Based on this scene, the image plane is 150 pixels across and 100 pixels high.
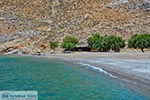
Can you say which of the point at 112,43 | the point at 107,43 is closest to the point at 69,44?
the point at 107,43

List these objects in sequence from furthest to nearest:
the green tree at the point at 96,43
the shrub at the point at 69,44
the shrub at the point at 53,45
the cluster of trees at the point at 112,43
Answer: the shrub at the point at 53,45 < the shrub at the point at 69,44 < the green tree at the point at 96,43 < the cluster of trees at the point at 112,43

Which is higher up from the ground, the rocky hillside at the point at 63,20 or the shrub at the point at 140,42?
the rocky hillside at the point at 63,20

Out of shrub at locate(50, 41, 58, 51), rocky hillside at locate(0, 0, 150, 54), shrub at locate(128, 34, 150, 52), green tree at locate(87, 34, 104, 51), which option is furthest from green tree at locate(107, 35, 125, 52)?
shrub at locate(50, 41, 58, 51)

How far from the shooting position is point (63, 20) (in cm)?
15000

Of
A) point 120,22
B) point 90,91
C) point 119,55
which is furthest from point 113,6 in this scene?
point 90,91

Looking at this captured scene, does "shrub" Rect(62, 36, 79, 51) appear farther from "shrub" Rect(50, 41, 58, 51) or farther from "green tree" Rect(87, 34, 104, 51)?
"green tree" Rect(87, 34, 104, 51)

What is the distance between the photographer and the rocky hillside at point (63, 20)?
141 meters

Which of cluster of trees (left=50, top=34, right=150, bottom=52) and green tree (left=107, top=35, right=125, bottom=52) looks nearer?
cluster of trees (left=50, top=34, right=150, bottom=52)

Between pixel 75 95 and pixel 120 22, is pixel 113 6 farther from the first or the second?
pixel 75 95

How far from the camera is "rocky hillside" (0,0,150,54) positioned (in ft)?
461

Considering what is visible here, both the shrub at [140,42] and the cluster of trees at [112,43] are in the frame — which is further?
the cluster of trees at [112,43]

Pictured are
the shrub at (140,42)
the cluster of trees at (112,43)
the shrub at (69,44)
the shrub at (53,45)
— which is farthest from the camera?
the shrub at (53,45)

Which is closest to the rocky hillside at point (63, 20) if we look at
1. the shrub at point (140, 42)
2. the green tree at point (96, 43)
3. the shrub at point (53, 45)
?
the shrub at point (53, 45)

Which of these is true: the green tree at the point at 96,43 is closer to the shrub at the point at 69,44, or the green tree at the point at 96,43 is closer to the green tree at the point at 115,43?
the green tree at the point at 115,43
